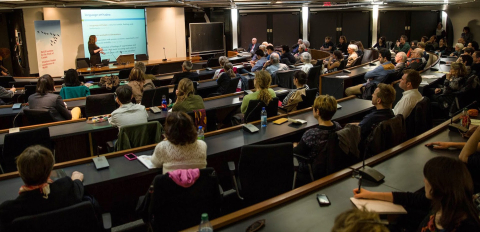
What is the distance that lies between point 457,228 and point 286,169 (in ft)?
5.09

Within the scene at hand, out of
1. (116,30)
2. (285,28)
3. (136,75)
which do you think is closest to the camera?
(136,75)

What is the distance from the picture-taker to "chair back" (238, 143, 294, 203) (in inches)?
128

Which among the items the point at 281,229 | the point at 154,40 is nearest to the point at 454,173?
the point at 281,229

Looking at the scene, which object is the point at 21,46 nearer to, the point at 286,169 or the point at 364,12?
the point at 286,169

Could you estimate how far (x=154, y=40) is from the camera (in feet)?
44.4

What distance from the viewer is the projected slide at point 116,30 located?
470 inches

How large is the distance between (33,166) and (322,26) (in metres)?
16.0

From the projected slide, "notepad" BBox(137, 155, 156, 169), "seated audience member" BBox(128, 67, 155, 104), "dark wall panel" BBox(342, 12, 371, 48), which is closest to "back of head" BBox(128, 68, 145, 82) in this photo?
"seated audience member" BBox(128, 67, 155, 104)

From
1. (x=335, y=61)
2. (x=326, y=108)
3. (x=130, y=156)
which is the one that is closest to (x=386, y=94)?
(x=326, y=108)

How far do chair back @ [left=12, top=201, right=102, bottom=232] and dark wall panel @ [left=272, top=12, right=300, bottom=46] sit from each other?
15.1 meters

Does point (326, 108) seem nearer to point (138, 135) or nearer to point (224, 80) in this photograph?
point (138, 135)

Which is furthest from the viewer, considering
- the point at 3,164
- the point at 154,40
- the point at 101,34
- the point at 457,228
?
the point at 154,40

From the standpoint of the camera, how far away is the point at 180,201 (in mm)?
2758

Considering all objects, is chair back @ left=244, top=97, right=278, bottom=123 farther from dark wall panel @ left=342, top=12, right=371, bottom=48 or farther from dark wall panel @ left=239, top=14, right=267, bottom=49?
dark wall panel @ left=342, top=12, right=371, bottom=48
